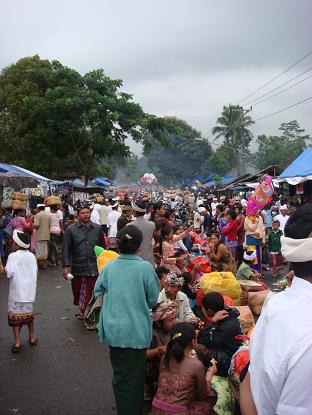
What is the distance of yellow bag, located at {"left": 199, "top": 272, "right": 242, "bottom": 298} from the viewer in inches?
217

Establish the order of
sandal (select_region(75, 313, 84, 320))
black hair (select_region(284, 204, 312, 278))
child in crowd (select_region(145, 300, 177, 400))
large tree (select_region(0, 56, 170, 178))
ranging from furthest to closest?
1. large tree (select_region(0, 56, 170, 178))
2. sandal (select_region(75, 313, 84, 320))
3. child in crowd (select_region(145, 300, 177, 400))
4. black hair (select_region(284, 204, 312, 278))

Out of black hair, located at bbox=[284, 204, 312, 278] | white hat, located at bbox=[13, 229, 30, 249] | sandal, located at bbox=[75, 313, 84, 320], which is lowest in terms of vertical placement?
sandal, located at bbox=[75, 313, 84, 320]

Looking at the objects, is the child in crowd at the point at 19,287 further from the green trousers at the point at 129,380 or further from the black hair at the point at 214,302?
the black hair at the point at 214,302

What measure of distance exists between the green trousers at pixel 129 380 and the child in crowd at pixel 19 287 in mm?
2443

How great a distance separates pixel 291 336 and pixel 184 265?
5.75 metres

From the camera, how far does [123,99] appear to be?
22531mm

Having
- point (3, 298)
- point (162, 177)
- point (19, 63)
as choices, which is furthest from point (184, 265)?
point (162, 177)

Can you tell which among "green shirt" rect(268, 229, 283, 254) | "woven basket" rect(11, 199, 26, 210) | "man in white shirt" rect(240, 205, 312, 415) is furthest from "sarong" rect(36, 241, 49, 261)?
"man in white shirt" rect(240, 205, 312, 415)

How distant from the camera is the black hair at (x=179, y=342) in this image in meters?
3.19

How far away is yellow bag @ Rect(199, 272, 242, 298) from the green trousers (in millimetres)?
2211

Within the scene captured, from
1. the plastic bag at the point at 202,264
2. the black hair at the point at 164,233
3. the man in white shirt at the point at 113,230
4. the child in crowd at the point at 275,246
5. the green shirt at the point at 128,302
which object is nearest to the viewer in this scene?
the green shirt at the point at 128,302

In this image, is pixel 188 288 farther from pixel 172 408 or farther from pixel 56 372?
pixel 172 408

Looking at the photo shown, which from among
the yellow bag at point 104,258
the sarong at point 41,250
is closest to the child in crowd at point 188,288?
the yellow bag at point 104,258

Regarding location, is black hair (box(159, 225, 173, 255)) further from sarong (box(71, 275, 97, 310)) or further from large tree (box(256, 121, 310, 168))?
large tree (box(256, 121, 310, 168))
